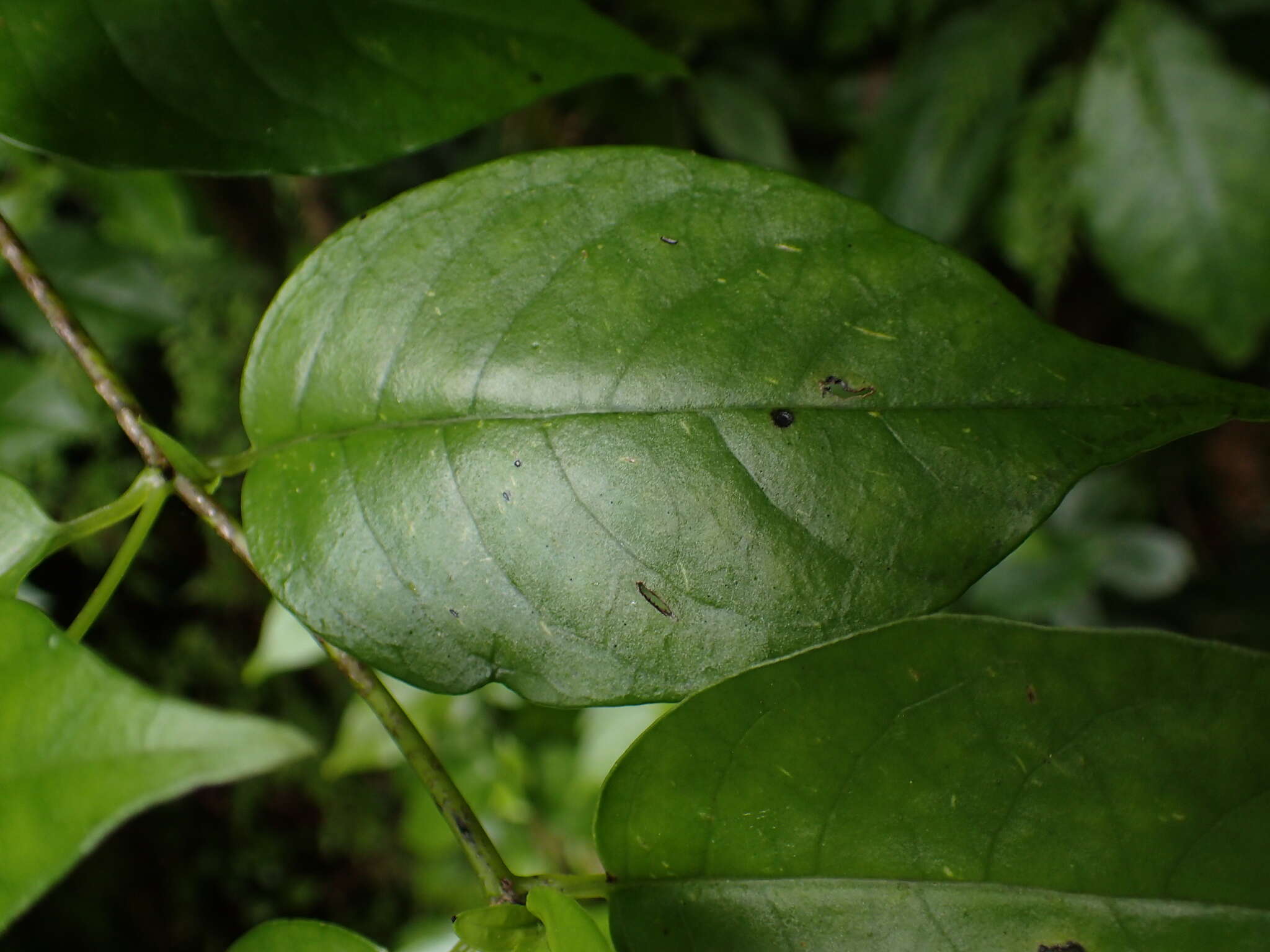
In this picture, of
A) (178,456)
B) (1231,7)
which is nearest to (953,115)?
(1231,7)

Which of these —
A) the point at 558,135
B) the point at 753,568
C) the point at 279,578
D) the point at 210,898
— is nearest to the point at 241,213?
the point at 558,135

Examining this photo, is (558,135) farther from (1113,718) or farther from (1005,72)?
(1113,718)

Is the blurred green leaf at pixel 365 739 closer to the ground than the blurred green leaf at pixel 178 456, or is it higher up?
closer to the ground

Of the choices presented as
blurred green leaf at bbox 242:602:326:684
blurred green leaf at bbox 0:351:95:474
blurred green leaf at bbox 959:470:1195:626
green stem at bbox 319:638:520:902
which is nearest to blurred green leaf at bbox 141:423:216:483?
green stem at bbox 319:638:520:902

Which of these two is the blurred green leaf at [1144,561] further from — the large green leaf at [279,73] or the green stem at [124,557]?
the green stem at [124,557]

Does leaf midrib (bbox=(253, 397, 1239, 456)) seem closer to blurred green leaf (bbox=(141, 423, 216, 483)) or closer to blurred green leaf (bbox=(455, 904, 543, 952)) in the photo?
blurred green leaf (bbox=(141, 423, 216, 483))

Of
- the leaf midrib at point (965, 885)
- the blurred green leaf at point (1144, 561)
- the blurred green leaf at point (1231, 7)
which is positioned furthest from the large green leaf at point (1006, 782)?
Answer: the blurred green leaf at point (1231, 7)
